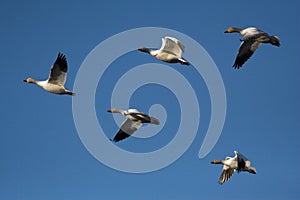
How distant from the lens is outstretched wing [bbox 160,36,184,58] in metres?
19.1

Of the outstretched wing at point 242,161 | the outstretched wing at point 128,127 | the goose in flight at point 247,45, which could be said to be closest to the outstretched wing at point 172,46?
the goose in flight at point 247,45

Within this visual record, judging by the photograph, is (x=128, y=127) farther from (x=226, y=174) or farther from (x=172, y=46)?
(x=172, y=46)

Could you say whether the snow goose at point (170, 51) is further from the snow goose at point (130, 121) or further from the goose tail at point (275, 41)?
the goose tail at point (275, 41)

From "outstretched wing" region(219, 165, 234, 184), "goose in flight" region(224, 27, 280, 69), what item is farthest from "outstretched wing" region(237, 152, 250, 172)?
"goose in flight" region(224, 27, 280, 69)

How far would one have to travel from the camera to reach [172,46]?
19.2 meters

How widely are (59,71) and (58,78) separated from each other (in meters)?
0.23

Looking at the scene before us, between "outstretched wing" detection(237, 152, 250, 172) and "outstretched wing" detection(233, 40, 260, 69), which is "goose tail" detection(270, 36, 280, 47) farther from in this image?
"outstretched wing" detection(237, 152, 250, 172)

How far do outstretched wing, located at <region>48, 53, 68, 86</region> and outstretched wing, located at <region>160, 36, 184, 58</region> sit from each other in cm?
256

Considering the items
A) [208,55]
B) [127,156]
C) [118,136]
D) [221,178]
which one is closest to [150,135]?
[118,136]

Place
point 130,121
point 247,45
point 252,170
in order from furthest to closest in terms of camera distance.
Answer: point 130,121 → point 247,45 → point 252,170

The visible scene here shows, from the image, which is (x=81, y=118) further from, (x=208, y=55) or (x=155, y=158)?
(x=208, y=55)

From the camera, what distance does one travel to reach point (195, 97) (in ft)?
88.5

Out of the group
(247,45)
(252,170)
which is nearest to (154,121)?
(252,170)

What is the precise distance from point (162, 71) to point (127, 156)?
3.49 metres
